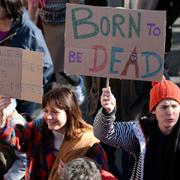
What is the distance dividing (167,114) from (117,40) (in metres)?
0.51

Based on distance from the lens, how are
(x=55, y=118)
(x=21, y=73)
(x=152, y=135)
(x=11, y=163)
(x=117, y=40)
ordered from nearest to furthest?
(x=117, y=40) → (x=152, y=135) → (x=21, y=73) → (x=55, y=118) → (x=11, y=163)

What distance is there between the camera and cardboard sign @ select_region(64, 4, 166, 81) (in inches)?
130

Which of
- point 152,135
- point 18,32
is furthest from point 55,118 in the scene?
point 18,32

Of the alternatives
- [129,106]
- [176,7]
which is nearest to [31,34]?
[129,106]

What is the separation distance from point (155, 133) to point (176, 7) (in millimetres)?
2701

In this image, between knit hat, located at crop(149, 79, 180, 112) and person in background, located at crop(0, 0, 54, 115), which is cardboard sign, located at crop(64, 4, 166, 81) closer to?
knit hat, located at crop(149, 79, 180, 112)

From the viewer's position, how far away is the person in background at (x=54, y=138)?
3840 mm

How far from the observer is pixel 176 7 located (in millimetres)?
5922

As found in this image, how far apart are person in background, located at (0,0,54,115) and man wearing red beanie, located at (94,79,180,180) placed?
3.76 feet

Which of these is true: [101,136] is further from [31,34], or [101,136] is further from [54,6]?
[54,6]

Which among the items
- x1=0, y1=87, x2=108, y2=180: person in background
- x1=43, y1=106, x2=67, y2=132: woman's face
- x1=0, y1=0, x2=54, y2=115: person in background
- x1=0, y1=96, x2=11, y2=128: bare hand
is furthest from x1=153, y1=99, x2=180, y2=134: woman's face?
x1=0, y1=0, x2=54, y2=115: person in background

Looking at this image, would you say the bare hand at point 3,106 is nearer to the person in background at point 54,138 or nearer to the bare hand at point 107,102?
the person in background at point 54,138

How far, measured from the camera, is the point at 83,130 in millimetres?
3951

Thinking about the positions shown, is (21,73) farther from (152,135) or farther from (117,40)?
(152,135)
